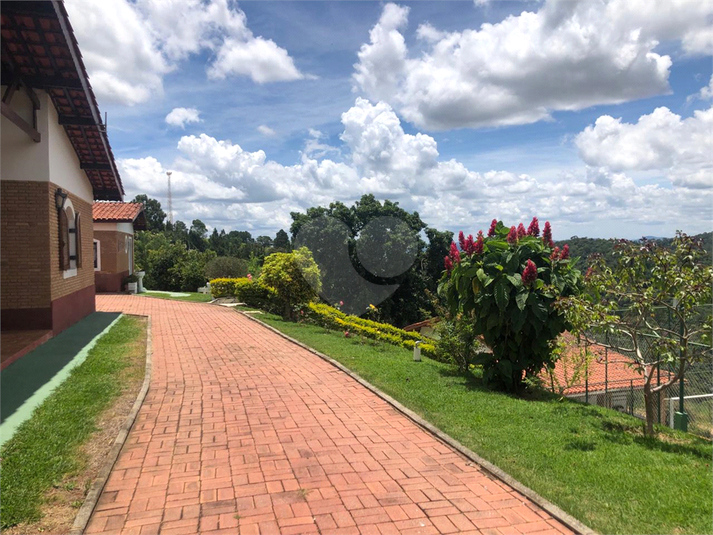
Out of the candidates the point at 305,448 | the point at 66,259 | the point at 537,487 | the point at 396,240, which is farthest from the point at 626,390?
the point at 396,240

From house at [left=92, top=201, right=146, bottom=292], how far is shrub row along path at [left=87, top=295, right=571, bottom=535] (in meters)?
15.8

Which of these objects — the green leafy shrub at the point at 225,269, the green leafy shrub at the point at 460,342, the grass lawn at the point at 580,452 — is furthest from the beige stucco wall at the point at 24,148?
the green leafy shrub at the point at 225,269

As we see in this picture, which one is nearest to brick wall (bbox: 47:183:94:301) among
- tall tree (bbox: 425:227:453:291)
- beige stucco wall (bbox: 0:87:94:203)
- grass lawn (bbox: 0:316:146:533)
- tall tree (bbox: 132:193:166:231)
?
beige stucco wall (bbox: 0:87:94:203)

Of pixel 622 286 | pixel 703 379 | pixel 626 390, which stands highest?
pixel 622 286

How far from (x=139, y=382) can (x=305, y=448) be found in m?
3.52

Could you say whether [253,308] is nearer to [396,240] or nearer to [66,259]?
[66,259]

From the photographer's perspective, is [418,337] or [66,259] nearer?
[66,259]

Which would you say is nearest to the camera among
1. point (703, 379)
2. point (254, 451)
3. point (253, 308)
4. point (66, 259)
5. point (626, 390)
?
point (254, 451)

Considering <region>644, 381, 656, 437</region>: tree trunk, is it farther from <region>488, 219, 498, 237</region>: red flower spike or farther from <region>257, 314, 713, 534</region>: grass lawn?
<region>488, 219, 498, 237</region>: red flower spike

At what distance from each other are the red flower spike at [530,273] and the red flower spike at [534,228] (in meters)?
1.12

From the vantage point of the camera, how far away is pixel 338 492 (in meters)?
4.13

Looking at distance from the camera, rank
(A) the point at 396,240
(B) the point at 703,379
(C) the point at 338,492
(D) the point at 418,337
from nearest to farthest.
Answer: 1. (C) the point at 338,492
2. (B) the point at 703,379
3. (D) the point at 418,337
4. (A) the point at 396,240

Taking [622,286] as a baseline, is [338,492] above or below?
below

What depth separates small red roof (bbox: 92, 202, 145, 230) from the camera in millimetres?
21266
